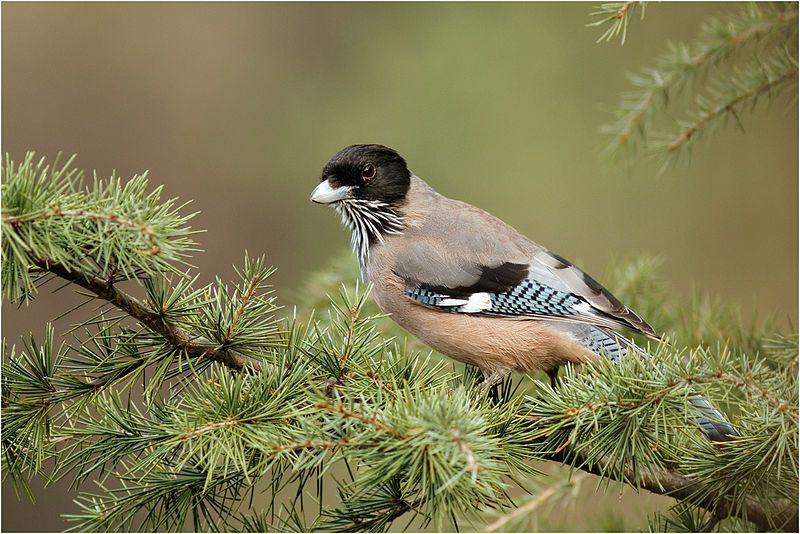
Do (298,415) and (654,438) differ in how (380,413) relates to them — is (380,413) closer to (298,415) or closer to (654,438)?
(298,415)

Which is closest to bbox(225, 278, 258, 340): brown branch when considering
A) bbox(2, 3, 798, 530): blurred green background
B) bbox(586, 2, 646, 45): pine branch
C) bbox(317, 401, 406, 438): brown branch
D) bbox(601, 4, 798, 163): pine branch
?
bbox(317, 401, 406, 438): brown branch

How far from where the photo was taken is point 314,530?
2039 millimetres

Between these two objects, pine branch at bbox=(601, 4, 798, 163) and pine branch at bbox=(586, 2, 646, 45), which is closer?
pine branch at bbox=(586, 2, 646, 45)

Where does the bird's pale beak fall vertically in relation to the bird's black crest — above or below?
below

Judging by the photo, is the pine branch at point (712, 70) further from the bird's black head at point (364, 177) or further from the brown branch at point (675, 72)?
the bird's black head at point (364, 177)

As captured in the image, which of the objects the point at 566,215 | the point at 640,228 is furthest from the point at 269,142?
the point at 640,228

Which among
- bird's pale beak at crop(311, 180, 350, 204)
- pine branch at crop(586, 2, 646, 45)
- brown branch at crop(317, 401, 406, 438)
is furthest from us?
bird's pale beak at crop(311, 180, 350, 204)

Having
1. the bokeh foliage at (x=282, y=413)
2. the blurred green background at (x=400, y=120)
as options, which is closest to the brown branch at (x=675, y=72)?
the bokeh foliage at (x=282, y=413)

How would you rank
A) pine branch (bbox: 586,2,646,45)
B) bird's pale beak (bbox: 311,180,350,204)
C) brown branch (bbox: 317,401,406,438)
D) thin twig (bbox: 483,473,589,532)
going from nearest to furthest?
brown branch (bbox: 317,401,406,438) < pine branch (bbox: 586,2,646,45) < thin twig (bbox: 483,473,589,532) < bird's pale beak (bbox: 311,180,350,204)

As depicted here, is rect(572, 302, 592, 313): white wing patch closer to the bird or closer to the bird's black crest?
the bird

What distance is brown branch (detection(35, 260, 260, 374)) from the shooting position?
1826 millimetres

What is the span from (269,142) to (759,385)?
15.7 ft

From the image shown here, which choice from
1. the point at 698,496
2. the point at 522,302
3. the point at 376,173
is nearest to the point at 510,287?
the point at 522,302

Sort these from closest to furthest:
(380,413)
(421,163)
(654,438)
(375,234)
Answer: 1. (380,413)
2. (654,438)
3. (375,234)
4. (421,163)
